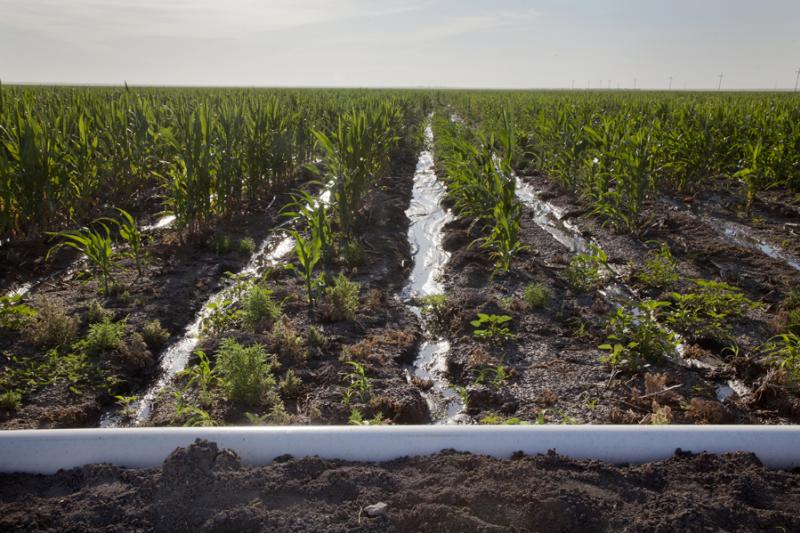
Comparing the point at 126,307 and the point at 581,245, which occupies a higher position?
the point at 581,245

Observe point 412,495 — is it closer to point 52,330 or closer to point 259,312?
point 259,312

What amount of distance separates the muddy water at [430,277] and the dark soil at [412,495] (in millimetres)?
1335

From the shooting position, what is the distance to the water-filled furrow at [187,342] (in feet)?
10.4

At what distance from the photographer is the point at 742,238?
6.61m

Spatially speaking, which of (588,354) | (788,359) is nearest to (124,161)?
(588,354)

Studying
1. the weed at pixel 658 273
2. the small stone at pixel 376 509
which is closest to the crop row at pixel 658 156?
the weed at pixel 658 273

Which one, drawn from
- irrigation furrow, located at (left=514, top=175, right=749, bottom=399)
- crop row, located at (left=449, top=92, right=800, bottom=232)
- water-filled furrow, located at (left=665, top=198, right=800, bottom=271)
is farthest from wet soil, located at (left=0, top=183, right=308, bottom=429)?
water-filled furrow, located at (left=665, top=198, right=800, bottom=271)

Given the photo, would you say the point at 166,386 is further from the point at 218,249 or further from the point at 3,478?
the point at 218,249

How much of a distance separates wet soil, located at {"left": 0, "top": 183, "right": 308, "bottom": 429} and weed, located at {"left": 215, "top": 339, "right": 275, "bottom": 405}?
78 centimetres

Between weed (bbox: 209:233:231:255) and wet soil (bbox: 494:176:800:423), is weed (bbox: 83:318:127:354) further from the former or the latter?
wet soil (bbox: 494:176:800:423)

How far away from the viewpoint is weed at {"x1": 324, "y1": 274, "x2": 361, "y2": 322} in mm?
4203

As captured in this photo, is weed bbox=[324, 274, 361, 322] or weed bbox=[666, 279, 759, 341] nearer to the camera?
weed bbox=[666, 279, 759, 341]

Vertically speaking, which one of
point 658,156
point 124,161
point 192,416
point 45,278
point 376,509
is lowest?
point 192,416

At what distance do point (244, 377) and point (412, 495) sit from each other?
156 cm
